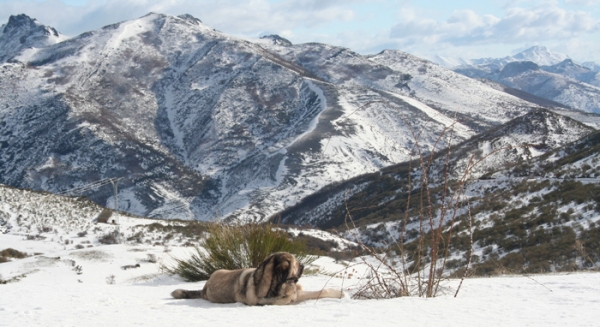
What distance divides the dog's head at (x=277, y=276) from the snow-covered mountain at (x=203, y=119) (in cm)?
4544

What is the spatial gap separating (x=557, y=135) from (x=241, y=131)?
47650 mm

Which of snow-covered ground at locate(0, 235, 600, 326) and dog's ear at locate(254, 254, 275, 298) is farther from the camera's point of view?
dog's ear at locate(254, 254, 275, 298)

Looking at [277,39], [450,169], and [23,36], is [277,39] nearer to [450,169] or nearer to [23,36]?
[23,36]

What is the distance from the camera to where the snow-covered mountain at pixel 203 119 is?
63.3m

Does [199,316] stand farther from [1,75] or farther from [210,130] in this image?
[1,75]

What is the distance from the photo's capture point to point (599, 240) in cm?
1277

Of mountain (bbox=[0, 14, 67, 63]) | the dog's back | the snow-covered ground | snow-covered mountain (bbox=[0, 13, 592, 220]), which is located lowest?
the snow-covered ground

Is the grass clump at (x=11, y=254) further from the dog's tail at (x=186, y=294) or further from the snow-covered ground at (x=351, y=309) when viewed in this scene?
the dog's tail at (x=186, y=294)

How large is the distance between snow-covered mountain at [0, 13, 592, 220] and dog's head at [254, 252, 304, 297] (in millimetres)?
45436

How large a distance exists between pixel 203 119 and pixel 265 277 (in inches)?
3214

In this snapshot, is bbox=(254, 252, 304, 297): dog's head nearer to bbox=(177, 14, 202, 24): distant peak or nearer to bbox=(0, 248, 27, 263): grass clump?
bbox=(0, 248, 27, 263): grass clump

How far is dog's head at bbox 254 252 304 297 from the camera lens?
14.2 feet

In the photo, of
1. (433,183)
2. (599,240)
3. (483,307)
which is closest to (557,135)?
(433,183)

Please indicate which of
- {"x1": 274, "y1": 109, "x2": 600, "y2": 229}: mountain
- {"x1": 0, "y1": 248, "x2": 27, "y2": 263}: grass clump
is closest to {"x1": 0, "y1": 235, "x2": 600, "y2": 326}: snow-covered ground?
{"x1": 0, "y1": 248, "x2": 27, "y2": 263}: grass clump
